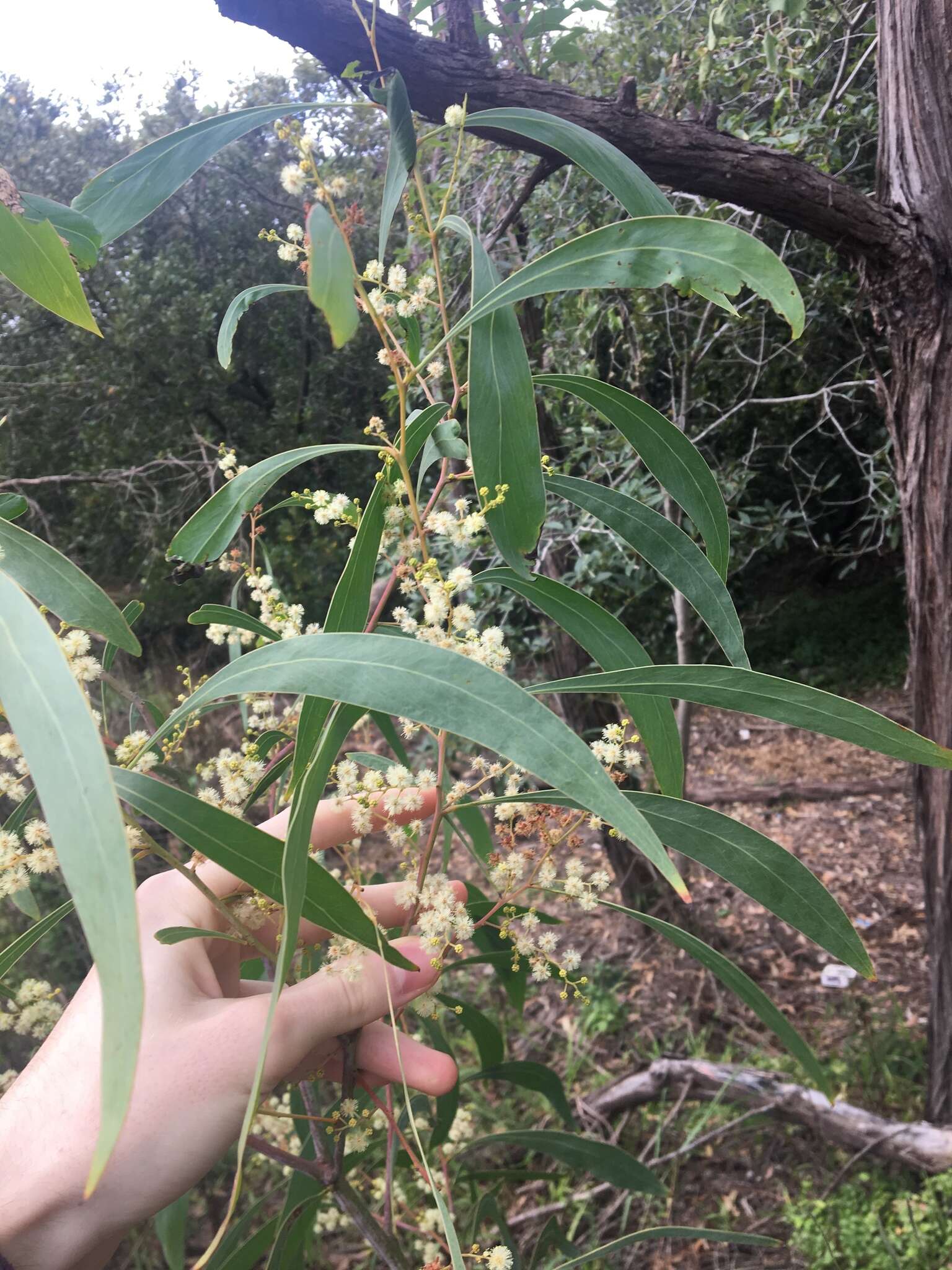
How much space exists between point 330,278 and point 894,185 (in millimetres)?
1208

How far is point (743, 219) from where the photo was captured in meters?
1.84

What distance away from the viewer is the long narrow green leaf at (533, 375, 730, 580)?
0.65 meters

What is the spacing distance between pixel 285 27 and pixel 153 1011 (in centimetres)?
101

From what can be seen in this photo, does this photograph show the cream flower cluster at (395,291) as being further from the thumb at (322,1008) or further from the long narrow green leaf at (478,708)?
the thumb at (322,1008)

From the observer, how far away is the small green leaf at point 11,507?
0.59 m

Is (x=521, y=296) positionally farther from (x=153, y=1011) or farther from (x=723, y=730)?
(x=723, y=730)

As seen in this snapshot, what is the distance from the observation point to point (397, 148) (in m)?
0.58

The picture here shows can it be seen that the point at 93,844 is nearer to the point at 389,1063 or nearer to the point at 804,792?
the point at 389,1063

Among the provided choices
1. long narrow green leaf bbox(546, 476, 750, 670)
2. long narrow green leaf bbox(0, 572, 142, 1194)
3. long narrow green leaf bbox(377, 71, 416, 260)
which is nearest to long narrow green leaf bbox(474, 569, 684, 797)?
long narrow green leaf bbox(546, 476, 750, 670)

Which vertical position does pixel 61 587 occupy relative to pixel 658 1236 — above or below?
above

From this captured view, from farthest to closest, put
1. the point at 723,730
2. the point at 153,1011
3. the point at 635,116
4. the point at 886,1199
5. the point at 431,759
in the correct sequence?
the point at 723,730, the point at 431,759, the point at 886,1199, the point at 635,116, the point at 153,1011

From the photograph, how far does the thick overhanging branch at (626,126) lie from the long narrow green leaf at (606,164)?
327 millimetres

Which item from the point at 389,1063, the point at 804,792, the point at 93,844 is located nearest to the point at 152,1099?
the point at 389,1063

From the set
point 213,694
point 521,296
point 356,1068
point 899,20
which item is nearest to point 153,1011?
point 356,1068
